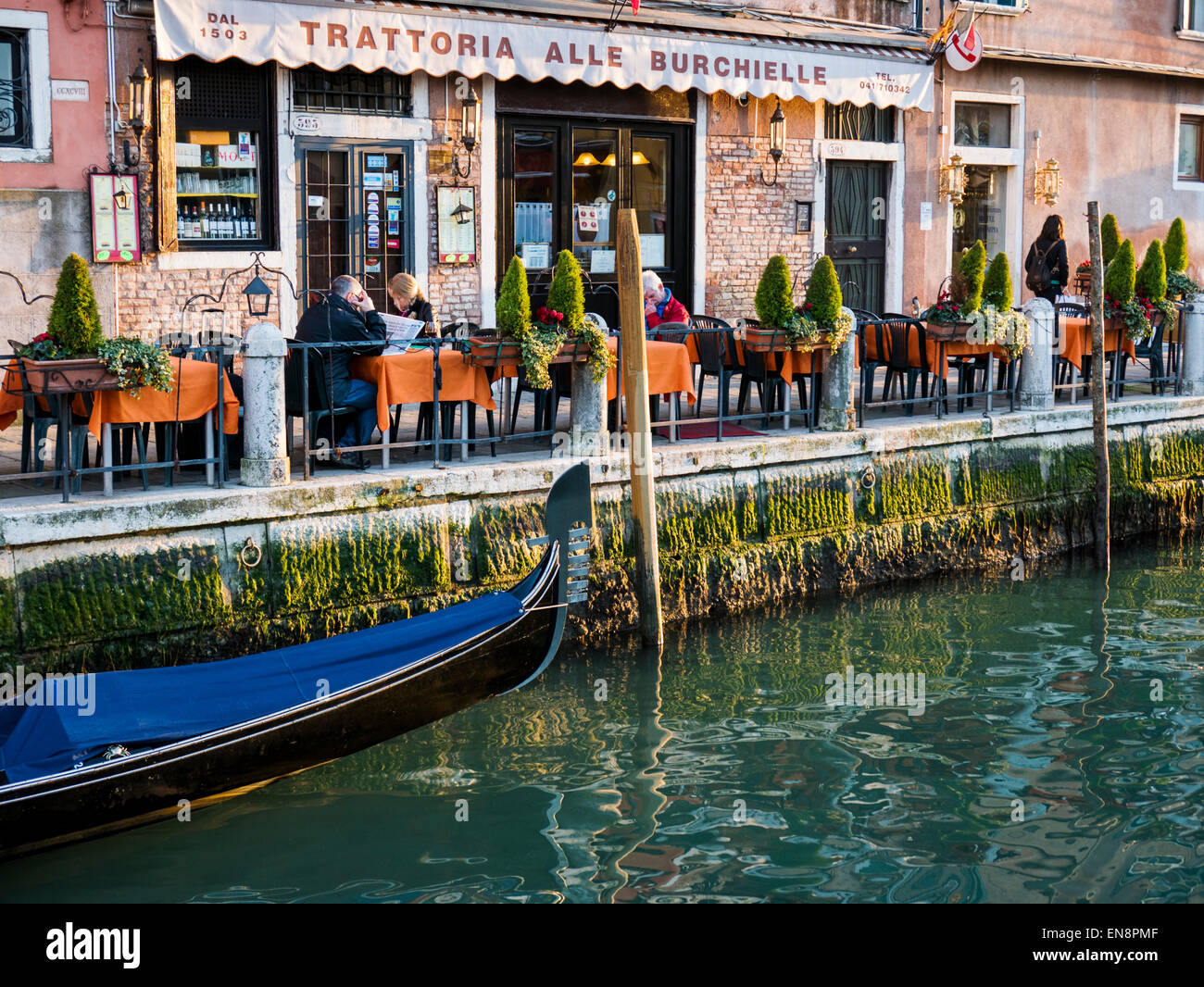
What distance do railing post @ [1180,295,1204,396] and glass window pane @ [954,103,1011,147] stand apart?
414 cm

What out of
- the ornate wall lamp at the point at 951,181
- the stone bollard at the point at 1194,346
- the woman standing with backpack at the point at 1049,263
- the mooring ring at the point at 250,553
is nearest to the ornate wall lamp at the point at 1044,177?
the ornate wall lamp at the point at 951,181

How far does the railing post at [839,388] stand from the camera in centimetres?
975

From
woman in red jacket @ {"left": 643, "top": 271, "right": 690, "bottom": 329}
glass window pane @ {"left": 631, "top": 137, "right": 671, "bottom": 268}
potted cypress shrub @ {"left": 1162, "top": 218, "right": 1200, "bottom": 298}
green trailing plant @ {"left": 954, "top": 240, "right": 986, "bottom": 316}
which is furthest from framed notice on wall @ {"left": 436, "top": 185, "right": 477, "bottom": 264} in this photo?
potted cypress shrub @ {"left": 1162, "top": 218, "right": 1200, "bottom": 298}

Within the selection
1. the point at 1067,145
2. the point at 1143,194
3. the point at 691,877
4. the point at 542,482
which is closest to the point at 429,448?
the point at 542,482

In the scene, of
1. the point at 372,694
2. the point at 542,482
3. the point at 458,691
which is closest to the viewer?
the point at 372,694

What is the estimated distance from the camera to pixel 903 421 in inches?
406

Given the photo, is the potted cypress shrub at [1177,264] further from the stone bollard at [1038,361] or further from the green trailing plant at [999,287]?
the green trailing plant at [999,287]

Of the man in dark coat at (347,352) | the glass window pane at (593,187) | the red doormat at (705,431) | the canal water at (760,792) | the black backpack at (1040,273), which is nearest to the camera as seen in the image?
the canal water at (760,792)

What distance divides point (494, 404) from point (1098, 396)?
14.8 feet

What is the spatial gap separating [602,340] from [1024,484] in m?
3.74

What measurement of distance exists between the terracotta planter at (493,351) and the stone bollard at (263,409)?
115 centimetres

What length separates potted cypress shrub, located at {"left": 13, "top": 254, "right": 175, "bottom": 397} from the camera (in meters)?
7.01

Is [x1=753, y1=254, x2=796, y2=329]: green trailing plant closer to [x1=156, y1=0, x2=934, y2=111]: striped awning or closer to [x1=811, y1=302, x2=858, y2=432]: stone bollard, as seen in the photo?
[x1=811, y1=302, x2=858, y2=432]: stone bollard

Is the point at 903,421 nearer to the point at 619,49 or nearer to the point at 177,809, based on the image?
the point at 619,49
